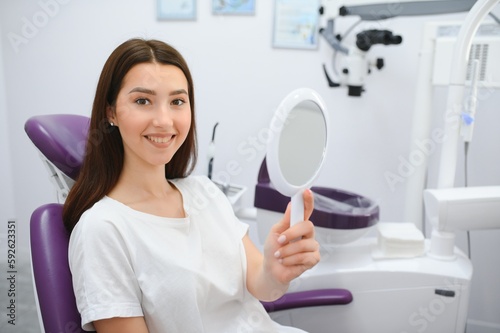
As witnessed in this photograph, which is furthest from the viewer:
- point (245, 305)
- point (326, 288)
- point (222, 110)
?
point (222, 110)

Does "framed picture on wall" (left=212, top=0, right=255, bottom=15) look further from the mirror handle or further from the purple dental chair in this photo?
the mirror handle

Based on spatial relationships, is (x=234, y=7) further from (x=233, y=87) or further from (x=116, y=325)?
(x=116, y=325)

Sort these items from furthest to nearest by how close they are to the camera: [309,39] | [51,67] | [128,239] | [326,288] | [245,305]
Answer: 1. [51,67]
2. [309,39]
3. [326,288]
4. [245,305]
5. [128,239]

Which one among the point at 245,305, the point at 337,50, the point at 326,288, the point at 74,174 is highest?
the point at 337,50

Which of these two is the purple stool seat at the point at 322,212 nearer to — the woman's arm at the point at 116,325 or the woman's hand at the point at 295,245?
the woman's hand at the point at 295,245

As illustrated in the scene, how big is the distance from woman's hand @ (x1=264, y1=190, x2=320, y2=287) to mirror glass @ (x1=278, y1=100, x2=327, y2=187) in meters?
0.05

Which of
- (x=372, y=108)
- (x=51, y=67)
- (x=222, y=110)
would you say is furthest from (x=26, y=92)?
(x=372, y=108)

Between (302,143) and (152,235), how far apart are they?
37 cm

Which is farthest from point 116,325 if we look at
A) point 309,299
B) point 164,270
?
point 309,299

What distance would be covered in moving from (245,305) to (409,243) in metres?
0.62

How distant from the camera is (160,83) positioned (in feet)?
2.86

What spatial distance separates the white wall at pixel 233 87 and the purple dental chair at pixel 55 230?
3.57 ft

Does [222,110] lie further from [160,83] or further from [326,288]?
[160,83]

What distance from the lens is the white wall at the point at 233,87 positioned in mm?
1881
